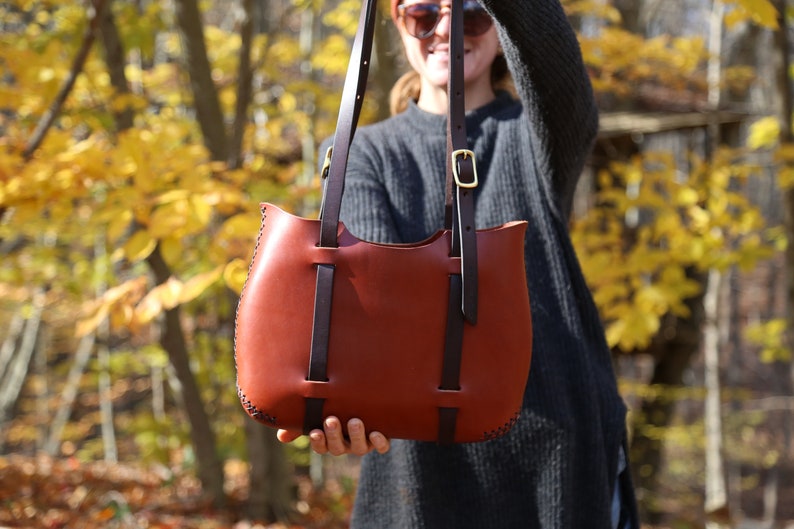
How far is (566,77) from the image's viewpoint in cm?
135

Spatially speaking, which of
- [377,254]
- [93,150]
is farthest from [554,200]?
[93,150]

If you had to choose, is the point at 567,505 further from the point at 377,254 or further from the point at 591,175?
A: the point at 591,175

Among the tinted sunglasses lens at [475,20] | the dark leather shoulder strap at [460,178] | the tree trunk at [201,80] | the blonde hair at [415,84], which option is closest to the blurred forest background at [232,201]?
the tree trunk at [201,80]

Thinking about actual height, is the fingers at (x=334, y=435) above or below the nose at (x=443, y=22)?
below

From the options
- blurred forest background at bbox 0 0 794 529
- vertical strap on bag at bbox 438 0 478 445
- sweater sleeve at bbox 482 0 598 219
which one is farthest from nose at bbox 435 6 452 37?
blurred forest background at bbox 0 0 794 529

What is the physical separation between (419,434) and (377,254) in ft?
0.97

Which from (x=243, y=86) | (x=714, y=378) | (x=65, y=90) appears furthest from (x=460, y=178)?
(x=714, y=378)

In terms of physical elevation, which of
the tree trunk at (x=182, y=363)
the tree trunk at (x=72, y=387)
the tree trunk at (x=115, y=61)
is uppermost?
the tree trunk at (x=115, y=61)

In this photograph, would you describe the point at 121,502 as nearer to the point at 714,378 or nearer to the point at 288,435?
the point at 288,435

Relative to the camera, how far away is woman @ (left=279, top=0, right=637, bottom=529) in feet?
4.57

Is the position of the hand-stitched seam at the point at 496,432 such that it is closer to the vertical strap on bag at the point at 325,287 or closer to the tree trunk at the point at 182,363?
the vertical strap on bag at the point at 325,287

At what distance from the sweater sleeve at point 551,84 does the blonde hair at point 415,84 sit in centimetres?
27

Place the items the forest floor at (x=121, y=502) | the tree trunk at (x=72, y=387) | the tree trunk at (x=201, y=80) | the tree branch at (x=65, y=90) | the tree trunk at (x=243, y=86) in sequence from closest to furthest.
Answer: the tree branch at (x=65, y=90) → the tree trunk at (x=201, y=80) → the tree trunk at (x=243, y=86) → the forest floor at (x=121, y=502) → the tree trunk at (x=72, y=387)

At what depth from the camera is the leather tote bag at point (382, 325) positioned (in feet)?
3.72
